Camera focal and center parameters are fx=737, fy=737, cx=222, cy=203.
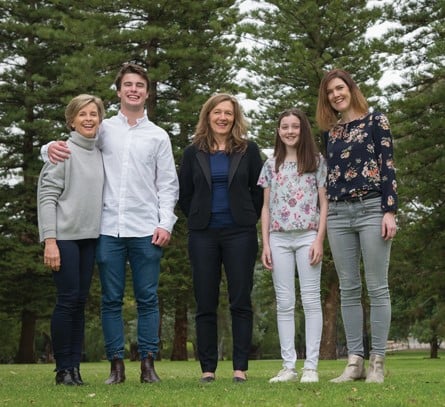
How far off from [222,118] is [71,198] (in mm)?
1312

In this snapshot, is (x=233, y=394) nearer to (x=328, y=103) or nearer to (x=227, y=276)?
(x=227, y=276)

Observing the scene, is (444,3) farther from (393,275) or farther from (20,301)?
(20,301)

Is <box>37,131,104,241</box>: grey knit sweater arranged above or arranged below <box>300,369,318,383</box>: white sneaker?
above

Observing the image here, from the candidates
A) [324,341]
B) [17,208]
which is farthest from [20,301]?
[324,341]

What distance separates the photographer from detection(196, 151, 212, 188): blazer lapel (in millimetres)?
5602

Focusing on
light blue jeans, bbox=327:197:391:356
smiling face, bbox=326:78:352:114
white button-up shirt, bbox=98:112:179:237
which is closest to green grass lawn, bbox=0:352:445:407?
light blue jeans, bbox=327:197:391:356

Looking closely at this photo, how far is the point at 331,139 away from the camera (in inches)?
223

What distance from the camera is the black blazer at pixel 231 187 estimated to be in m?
5.57

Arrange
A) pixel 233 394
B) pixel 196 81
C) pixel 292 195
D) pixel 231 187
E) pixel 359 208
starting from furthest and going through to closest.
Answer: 1. pixel 196 81
2. pixel 292 195
3. pixel 231 187
4. pixel 359 208
5. pixel 233 394

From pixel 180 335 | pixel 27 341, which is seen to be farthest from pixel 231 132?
pixel 27 341

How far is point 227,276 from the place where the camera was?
5574 mm

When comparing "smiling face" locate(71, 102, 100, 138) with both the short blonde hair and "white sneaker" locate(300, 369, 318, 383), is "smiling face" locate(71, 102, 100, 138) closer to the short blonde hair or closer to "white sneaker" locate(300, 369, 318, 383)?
the short blonde hair

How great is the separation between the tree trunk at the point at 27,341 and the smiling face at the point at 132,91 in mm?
18275

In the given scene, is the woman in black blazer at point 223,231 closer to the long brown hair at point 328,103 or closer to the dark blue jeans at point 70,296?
the long brown hair at point 328,103
